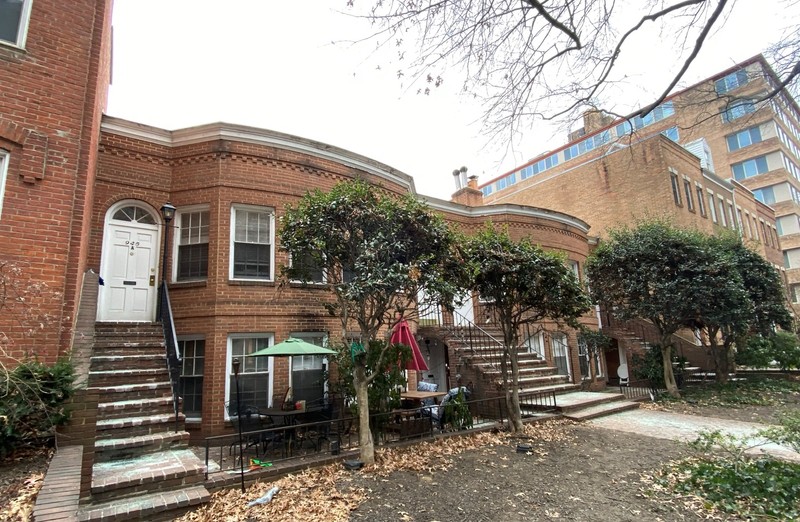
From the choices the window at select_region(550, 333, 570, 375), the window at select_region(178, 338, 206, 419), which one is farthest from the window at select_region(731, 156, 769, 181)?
the window at select_region(178, 338, 206, 419)

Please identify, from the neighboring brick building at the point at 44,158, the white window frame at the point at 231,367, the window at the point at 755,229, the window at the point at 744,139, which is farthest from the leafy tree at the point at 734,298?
the window at the point at 744,139

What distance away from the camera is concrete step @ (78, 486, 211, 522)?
466 cm

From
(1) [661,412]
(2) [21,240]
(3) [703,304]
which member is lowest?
(1) [661,412]

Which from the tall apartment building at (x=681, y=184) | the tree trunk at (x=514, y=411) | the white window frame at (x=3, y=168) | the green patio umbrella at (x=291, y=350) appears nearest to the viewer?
the white window frame at (x=3, y=168)

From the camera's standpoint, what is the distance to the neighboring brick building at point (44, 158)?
6.20m

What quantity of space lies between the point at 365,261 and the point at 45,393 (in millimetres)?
4420

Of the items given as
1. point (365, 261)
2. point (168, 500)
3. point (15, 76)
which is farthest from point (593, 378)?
point (15, 76)

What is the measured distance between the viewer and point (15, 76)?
659 centimetres

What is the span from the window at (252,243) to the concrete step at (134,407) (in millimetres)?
3302

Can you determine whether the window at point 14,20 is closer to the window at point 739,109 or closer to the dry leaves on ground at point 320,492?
the dry leaves on ground at point 320,492

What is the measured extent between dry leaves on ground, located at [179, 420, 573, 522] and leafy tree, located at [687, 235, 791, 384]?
409 inches

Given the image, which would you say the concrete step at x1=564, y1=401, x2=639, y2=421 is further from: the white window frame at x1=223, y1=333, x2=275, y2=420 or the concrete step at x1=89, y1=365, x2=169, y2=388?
the concrete step at x1=89, y1=365, x2=169, y2=388

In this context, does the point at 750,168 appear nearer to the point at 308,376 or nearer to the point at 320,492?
the point at 308,376

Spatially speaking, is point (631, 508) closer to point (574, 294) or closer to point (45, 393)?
point (574, 294)
